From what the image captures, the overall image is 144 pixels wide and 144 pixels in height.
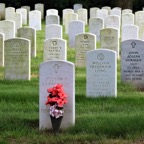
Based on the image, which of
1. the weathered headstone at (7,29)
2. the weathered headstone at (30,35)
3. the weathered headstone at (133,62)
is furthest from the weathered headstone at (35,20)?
the weathered headstone at (133,62)

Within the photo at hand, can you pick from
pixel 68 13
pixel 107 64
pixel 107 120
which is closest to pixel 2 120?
pixel 107 120

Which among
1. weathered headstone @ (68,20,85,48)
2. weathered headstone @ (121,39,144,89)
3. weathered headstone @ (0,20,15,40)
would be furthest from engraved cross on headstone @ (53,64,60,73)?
weathered headstone @ (68,20,85,48)

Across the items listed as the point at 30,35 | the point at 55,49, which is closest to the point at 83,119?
the point at 55,49

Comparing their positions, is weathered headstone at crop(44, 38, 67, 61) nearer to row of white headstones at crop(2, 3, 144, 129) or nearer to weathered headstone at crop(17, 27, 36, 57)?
row of white headstones at crop(2, 3, 144, 129)

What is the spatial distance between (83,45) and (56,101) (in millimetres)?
6322

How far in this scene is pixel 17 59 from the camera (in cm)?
1339

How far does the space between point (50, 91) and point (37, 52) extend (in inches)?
355

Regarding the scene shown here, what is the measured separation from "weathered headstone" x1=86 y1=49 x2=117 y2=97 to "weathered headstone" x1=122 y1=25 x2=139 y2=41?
6.82 meters

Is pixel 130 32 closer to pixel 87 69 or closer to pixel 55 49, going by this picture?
pixel 55 49

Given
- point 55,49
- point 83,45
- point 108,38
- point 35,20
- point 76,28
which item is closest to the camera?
point 55,49

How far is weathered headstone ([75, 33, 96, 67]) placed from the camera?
1535 cm

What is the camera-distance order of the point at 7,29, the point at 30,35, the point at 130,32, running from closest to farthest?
1. the point at 30,35
2. the point at 130,32
3. the point at 7,29

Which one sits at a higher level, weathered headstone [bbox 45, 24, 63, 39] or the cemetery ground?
weathered headstone [bbox 45, 24, 63, 39]

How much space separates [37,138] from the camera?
902cm
